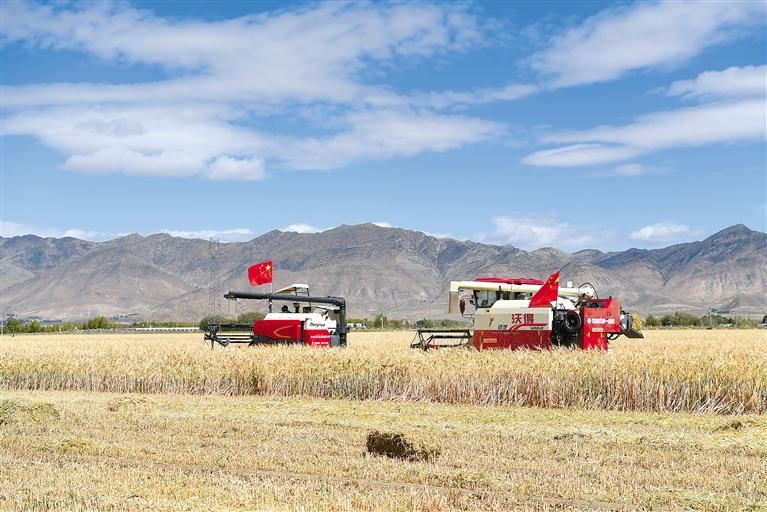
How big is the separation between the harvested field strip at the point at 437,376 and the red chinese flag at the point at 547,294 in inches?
93.6

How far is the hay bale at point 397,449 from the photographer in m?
11.1

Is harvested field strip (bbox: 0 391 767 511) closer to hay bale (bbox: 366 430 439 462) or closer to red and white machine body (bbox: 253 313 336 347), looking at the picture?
hay bale (bbox: 366 430 439 462)

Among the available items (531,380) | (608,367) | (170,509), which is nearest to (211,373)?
(531,380)

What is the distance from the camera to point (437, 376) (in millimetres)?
18547

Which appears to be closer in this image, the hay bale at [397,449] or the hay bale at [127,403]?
the hay bale at [397,449]

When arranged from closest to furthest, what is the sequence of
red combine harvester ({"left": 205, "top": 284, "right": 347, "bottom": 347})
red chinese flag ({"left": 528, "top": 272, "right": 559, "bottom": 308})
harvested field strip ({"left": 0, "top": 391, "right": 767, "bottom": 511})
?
harvested field strip ({"left": 0, "top": 391, "right": 767, "bottom": 511}) → red chinese flag ({"left": 528, "top": 272, "right": 559, "bottom": 308}) → red combine harvester ({"left": 205, "top": 284, "right": 347, "bottom": 347})

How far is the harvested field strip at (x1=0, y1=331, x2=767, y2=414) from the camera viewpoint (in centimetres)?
1678

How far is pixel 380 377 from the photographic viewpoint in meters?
19.2

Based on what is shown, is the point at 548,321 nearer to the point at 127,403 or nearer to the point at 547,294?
the point at 547,294

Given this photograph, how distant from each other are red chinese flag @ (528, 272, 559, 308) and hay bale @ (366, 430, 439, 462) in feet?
37.8

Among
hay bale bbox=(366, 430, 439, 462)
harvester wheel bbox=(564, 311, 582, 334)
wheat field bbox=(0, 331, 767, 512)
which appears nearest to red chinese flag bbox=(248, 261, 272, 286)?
wheat field bbox=(0, 331, 767, 512)

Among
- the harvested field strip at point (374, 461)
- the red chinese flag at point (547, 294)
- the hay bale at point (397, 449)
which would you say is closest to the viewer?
the harvested field strip at point (374, 461)

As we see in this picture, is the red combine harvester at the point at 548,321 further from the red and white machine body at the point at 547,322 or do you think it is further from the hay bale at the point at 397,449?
the hay bale at the point at 397,449

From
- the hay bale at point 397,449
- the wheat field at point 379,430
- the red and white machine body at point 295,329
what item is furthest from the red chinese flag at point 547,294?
the hay bale at point 397,449
